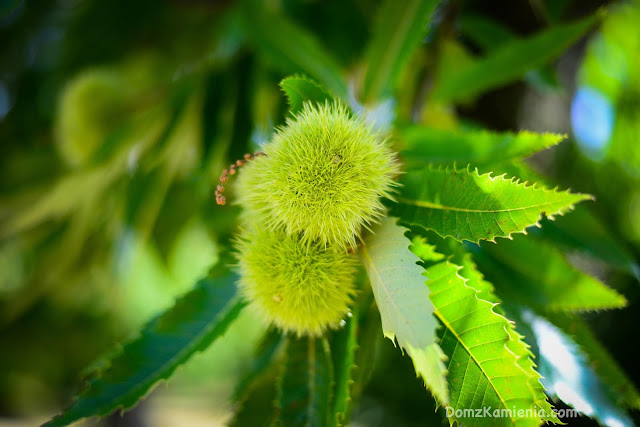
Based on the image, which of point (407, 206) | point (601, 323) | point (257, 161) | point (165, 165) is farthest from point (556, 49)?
point (601, 323)

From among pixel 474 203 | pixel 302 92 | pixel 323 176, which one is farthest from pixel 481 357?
pixel 302 92

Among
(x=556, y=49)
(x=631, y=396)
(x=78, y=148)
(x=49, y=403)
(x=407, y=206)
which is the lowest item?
(x=49, y=403)

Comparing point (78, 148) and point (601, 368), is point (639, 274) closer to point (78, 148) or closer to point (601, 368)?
point (601, 368)

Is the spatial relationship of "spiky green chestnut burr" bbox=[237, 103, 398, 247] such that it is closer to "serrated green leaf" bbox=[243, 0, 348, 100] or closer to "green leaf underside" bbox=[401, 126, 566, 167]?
"green leaf underside" bbox=[401, 126, 566, 167]

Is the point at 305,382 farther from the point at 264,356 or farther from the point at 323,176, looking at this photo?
the point at 323,176

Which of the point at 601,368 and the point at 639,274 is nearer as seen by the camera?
the point at 601,368
